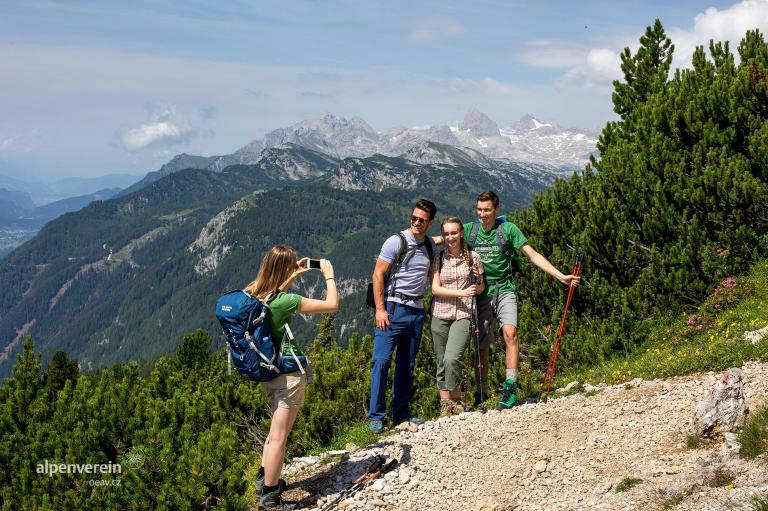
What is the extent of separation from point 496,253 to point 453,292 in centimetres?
92

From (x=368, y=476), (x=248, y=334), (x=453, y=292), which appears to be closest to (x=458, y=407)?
(x=453, y=292)

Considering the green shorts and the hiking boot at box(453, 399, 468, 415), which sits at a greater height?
the green shorts

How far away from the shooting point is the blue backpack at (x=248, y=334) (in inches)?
231

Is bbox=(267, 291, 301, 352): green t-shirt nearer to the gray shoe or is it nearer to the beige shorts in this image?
the beige shorts

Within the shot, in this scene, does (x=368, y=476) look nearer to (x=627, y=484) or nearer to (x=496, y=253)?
(x=627, y=484)

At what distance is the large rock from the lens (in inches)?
233

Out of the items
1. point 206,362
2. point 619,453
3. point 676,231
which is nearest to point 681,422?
point 619,453

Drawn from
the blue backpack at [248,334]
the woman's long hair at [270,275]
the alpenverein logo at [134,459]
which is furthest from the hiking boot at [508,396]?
the alpenverein logo at [134,459]

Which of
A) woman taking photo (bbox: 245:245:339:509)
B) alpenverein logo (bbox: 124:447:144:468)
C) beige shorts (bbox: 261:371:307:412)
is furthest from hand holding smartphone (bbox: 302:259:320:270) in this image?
alpenverein logo (bbox: 124:447:144:468)

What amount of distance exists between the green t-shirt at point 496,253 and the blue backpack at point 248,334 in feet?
11.9

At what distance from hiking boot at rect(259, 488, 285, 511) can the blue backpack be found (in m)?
1.42

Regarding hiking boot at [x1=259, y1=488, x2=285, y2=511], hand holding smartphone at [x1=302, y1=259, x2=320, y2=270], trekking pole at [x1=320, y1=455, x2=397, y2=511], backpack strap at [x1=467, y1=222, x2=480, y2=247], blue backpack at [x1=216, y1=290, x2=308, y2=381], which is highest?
backpack strap at [x1=467, y1=222, x2=480, y2=247]

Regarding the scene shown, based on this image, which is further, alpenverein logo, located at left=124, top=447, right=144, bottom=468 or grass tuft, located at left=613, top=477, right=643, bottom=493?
alpenverein logo, located at left=124, top=447, right=144, bottom=468

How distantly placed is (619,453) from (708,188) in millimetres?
8115
